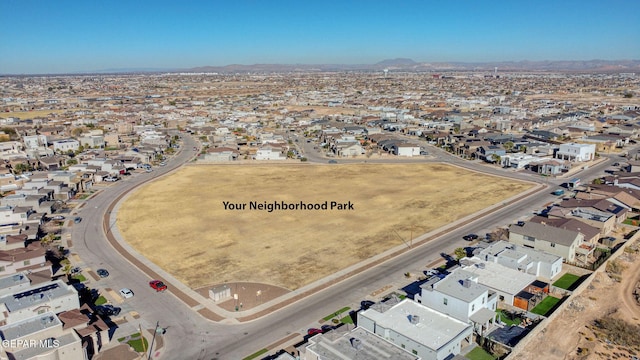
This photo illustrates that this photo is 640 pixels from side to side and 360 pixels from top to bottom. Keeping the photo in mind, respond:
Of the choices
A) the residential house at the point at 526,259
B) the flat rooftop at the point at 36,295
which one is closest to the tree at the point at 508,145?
the residential house at the point at 526,259

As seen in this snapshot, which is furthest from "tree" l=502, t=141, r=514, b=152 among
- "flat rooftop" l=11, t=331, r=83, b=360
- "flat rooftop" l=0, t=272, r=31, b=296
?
"flat rooftop" l=11, t=331, r=83, b=360

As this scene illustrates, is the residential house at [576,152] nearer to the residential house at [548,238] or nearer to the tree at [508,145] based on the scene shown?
the tree at [508,145]

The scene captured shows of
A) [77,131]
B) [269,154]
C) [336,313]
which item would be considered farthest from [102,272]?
[77,131]

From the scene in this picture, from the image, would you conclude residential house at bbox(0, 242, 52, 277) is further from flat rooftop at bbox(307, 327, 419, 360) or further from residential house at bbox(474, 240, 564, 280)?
residential house at bbox(474, 240, 564, 280)

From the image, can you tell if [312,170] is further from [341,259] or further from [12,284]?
[12,284]

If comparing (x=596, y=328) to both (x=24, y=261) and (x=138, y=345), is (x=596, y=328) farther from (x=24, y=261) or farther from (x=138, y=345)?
(x=24, y=261)

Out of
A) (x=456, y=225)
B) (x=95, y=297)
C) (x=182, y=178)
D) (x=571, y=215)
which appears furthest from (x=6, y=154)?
(x=571, y=215)
